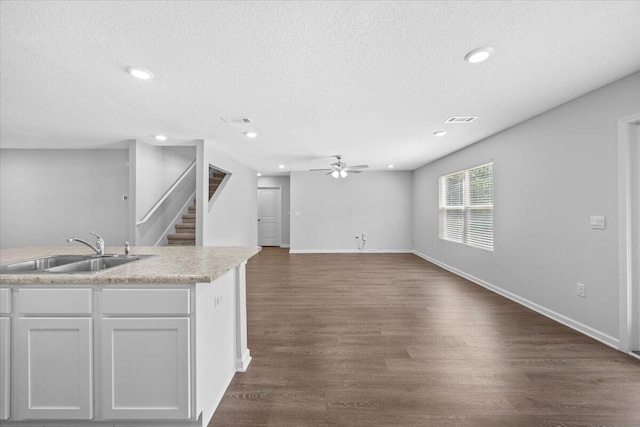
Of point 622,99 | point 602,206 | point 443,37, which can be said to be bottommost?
point 602,206

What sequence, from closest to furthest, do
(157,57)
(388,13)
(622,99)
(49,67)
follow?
1. (388,13)
2. (157,57)
3. (49,67)
4. (622,99)

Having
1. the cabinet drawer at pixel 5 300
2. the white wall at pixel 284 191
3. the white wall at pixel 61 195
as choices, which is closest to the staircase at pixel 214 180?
the white wall at pixel 61 195

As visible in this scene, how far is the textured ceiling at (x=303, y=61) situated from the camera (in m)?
1.70

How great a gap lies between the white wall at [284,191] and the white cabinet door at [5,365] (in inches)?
336

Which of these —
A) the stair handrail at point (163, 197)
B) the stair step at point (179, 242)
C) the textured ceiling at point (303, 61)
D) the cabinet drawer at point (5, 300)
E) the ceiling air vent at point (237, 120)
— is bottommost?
the stair step at point (179, 242)

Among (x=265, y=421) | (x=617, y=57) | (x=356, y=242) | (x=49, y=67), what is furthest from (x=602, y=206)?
(x=356, y=242)

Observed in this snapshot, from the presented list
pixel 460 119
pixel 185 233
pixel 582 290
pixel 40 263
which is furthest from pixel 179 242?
pixel 582 290

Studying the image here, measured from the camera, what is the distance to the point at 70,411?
1.56 meters

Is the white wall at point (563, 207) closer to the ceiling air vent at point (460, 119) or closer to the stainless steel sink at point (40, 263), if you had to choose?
the ceiling air vent at point (460, 119)

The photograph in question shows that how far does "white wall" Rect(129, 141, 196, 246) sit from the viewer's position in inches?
191

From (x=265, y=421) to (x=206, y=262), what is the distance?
3.41 ft

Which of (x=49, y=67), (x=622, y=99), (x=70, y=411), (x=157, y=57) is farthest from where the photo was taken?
(x=622, y=99)

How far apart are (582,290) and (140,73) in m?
4.66

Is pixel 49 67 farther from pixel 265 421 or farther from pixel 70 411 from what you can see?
pixel 265 421
